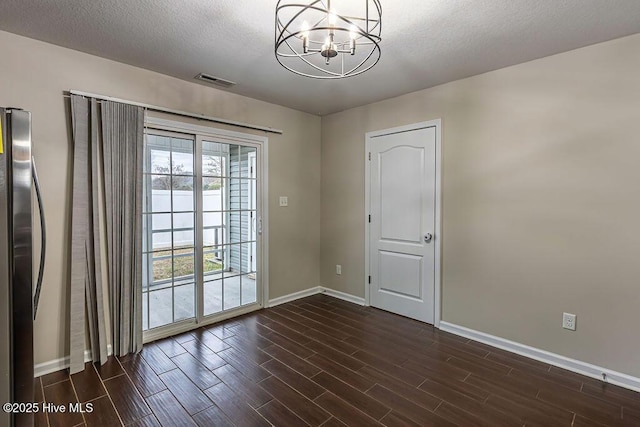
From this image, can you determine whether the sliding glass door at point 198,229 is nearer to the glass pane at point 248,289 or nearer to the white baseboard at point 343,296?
the glass pane at point 248,289

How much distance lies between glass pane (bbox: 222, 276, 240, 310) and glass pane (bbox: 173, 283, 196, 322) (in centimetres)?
36

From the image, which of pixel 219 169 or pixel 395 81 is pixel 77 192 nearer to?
pixel 219 169

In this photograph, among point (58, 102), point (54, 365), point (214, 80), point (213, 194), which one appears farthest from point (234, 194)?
point (54, 365)

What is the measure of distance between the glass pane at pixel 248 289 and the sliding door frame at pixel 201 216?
0.04 meters

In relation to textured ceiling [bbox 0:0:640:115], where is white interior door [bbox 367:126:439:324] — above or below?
below

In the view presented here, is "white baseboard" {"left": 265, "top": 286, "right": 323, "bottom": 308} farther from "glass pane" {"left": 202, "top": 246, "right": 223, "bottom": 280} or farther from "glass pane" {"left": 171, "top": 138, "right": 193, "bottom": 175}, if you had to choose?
"glass pane" {"left": 171, "top": 138, "right": 193, "bottom": 175}

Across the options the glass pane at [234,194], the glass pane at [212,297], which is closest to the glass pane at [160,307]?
the glass pane at [212,297]

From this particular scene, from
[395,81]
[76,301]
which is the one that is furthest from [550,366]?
[76,301]

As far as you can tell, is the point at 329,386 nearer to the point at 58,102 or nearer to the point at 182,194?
the point at 182,194

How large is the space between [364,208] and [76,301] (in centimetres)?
296

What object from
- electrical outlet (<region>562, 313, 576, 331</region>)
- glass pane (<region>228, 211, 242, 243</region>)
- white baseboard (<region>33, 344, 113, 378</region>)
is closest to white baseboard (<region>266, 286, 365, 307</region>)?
glass pane (<region>228, 211, 242, 243</region>)

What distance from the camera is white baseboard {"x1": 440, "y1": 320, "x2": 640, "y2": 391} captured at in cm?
229

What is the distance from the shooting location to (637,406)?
6.75 feet

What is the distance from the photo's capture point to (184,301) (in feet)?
10.6
